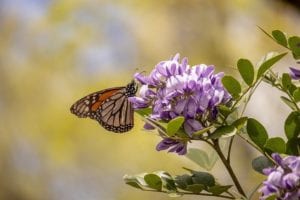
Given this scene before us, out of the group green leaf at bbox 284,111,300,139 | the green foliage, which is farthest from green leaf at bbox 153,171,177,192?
green leaf at bbox 284,111,300,139

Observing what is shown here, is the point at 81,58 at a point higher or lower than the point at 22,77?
higher

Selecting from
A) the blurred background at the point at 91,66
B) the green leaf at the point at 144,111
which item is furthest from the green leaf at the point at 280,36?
the blurred background at the point at 91,66

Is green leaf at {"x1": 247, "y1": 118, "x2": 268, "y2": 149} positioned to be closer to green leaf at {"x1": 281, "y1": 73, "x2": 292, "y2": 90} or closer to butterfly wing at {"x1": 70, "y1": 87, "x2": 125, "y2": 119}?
green leaf at {"x1": 281, "y1": 73, "x2": 292, "y2": 90}

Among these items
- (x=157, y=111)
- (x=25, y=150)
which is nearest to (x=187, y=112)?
(x=157, y=111)

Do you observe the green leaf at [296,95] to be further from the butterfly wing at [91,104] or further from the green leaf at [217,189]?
the butterfly wing at [91,104]

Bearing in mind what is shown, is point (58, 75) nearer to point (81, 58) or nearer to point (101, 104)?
point (81, 58)

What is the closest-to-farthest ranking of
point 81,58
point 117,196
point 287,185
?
point 287,185 → point 117,196 → point 81,58
